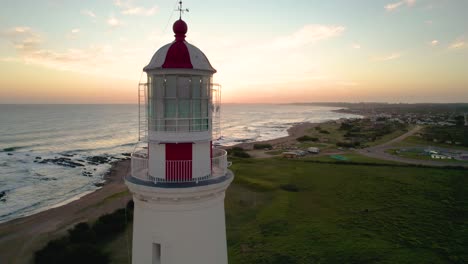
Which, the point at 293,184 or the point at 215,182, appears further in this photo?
the point at 293,184

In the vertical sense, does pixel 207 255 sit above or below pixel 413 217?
above

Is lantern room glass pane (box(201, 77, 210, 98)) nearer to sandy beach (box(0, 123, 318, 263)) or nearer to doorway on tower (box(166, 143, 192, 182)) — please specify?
doorway on tower (box(166, 143, 192, 182))

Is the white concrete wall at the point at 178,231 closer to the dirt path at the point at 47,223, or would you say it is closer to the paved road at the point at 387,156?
the dirt path at the point at 47,223

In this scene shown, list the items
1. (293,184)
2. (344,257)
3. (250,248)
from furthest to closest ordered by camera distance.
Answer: (293,184)
(250,248)
(344,257)

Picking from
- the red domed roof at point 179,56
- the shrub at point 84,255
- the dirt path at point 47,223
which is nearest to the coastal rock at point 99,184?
the dirt path at point 47,223

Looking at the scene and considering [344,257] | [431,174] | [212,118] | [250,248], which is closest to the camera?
[212,118]

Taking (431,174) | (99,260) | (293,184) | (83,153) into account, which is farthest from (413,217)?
(83,153)

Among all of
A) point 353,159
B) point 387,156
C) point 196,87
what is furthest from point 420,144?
point 196,87

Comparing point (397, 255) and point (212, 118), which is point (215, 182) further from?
point (397, 255)
